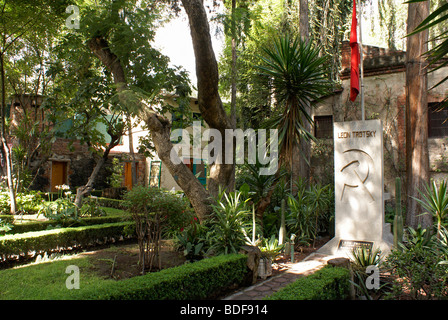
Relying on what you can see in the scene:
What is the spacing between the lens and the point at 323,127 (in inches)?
459

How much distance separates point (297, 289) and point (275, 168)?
4051mm

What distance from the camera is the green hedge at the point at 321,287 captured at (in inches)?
144

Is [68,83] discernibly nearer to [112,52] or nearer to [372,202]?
[112,52]

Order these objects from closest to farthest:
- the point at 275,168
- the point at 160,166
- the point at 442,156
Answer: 1. the point at 275,168
2. the point at 442,156
3. the point at 160,166

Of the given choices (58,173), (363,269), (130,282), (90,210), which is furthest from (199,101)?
(58,173)

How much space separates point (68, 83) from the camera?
9664mm

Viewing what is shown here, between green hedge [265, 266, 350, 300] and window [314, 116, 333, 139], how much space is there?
7.64 meters

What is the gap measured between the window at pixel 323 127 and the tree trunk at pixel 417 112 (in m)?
3.17

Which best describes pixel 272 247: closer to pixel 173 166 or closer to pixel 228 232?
pixel 228 232

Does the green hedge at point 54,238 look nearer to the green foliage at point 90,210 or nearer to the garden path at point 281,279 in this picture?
the green foliage at point 90,210

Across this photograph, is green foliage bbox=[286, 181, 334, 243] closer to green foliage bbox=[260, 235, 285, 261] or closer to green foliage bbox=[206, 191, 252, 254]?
green foliage bbox=[260, 235, 285, 261]

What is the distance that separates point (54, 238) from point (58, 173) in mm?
10281

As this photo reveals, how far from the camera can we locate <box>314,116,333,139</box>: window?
1152cm
